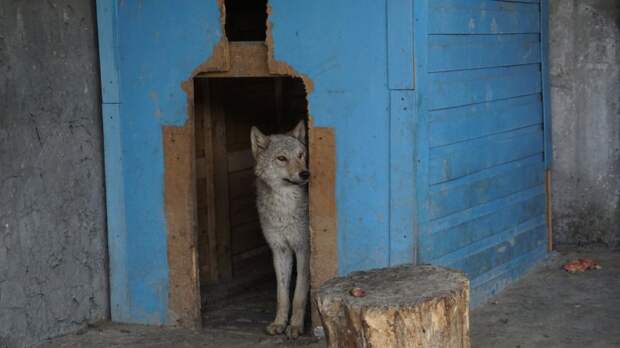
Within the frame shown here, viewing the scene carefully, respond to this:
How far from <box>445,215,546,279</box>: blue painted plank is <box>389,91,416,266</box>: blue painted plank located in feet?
1.93

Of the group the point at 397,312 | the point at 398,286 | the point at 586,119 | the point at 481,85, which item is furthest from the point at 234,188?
the point at 397,312

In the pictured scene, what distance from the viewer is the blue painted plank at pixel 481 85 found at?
20.8 feet

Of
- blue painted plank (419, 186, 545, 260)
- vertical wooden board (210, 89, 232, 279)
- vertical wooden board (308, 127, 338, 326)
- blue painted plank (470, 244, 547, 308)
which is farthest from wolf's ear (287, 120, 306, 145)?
blue painted plank (470, 244, 547, 308)

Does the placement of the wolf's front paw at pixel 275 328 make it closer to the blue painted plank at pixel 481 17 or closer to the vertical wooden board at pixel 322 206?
the vertical wooden board at pixel 322 206

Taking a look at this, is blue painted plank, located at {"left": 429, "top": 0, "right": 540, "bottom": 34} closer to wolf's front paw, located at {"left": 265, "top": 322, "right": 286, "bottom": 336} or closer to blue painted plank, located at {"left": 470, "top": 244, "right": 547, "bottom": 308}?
blue painted plank, located at {"left": 470, "top": 244, "right": 547, "bottom": 308}

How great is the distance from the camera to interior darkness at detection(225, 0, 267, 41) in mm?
8625

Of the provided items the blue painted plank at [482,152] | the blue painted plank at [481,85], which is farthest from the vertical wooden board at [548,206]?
the blue painted plank at [481,85]

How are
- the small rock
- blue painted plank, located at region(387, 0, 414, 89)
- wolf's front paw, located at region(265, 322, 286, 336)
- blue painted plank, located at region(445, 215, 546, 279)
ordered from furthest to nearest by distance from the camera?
blue painted plank, located at region(445, 215, 546, 279) < wolf's front paw, located at region(265, 322, 286, 336) < blue painted plank, located at region(387, 0, 414, 89) < the small rock

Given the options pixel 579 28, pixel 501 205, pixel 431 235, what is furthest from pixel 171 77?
pixel 579 28

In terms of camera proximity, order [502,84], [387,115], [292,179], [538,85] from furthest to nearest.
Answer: [538,85] < [502,84] < [292,179] < [387,115]

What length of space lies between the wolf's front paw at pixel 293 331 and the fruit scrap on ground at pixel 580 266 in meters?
2.71

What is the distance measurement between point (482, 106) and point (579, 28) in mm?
2366

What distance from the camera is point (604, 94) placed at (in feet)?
28.9

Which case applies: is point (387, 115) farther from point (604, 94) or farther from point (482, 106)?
point (604, 94)
